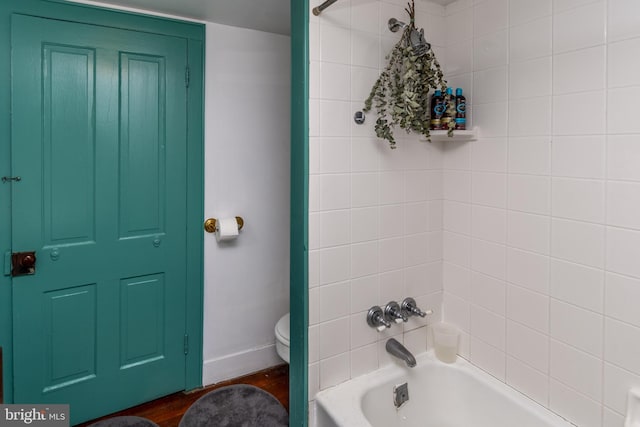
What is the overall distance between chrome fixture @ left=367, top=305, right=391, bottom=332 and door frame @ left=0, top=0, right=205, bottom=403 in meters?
1.03

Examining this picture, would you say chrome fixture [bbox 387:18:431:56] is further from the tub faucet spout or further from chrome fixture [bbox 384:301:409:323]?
the tub faucet spout

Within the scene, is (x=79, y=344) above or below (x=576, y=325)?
below

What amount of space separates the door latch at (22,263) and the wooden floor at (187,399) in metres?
0.84

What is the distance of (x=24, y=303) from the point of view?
5.57 feet

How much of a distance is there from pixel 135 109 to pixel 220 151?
474mm

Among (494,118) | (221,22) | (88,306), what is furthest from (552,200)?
(88,306)

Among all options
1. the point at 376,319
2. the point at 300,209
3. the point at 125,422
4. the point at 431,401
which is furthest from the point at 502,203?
the point at 125,422

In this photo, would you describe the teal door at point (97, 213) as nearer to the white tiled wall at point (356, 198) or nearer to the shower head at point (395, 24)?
the white tiled wall at point (356, 198)

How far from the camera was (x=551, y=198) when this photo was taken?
4.45 feet

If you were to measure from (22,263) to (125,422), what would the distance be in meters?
0.94

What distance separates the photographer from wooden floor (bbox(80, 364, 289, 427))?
1932mm

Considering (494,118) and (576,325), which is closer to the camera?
(576,325)

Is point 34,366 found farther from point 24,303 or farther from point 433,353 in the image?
point 433,353

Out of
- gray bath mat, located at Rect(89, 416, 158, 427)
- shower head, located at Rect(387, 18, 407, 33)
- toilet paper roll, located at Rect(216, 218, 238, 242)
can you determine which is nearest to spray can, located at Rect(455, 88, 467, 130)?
shower head, located at Rect(387, 18, 407, 33)
